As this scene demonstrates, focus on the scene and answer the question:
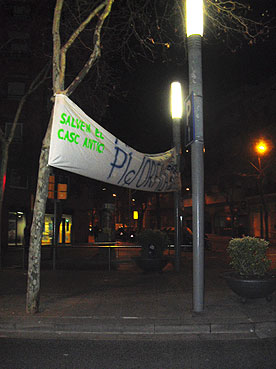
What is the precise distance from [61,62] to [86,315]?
5.33 metres

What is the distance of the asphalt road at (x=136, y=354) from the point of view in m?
5.07

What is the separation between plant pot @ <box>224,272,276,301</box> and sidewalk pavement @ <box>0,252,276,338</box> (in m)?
0.25

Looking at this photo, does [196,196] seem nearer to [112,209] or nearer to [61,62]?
[61,62]

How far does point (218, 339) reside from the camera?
6.25m

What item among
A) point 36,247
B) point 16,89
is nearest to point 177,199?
point 36,247

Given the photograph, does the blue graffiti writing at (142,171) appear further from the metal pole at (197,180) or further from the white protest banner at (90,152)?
the metal pole at (197,180)

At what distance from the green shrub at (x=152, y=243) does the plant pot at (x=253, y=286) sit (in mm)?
4758

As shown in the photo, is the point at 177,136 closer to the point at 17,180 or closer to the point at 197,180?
the point at 197,180

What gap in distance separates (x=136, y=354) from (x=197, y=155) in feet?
13.3

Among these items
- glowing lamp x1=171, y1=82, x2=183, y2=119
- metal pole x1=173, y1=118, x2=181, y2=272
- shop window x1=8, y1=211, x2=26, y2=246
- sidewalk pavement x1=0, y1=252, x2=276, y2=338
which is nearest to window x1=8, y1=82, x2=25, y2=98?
shop window x1=8, y1=211, x2=26, y2=246

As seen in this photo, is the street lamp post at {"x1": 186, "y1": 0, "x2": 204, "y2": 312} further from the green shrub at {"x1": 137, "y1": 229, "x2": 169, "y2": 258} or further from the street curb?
the green shrub at {"x1": 137, "y1": 229, "x2": 169, "y2": 258}

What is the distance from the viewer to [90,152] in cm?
755

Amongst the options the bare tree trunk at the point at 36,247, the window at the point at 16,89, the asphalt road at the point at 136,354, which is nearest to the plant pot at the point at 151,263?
the bare tree trunk at the point at 36,247

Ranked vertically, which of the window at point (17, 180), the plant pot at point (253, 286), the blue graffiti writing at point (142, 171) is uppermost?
the window at point (17, 180)
